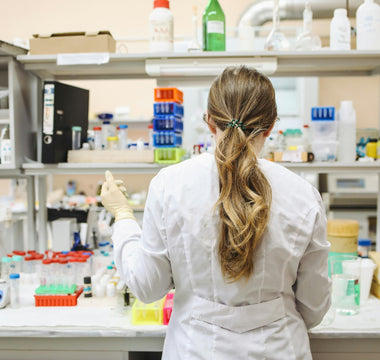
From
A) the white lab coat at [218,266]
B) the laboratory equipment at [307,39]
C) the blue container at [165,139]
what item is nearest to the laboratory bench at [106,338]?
the white lab coat at [218,266]

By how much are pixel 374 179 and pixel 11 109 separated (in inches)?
112

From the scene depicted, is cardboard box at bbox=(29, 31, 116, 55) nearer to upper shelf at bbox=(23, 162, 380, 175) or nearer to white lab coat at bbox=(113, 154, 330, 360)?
upper shelf at bbox=(23, 162, 380, 175)

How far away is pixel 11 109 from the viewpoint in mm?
1717

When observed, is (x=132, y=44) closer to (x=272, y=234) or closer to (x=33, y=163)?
(x=33, y=163)

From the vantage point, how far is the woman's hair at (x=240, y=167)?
3.03 ft

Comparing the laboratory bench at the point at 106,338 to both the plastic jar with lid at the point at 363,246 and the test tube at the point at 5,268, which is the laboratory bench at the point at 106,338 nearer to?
the test tube at the point at 5,268

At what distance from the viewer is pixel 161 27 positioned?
5.52 ft

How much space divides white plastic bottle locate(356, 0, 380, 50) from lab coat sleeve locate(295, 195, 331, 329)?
1020 mm

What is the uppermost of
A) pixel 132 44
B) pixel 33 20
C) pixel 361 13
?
pixel 33 20

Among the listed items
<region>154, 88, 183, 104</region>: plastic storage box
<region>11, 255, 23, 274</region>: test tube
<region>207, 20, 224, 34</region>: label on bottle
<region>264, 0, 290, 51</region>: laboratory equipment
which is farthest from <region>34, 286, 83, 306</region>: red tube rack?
<region>264, 0, 290, 51</region>: laboratory equipment

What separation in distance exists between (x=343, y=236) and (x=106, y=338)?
106 centimetres

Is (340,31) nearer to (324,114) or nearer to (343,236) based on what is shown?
(324,114)

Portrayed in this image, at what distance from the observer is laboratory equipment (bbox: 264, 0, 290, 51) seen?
181 cm

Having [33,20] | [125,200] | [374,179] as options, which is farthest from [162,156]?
[33,20]
